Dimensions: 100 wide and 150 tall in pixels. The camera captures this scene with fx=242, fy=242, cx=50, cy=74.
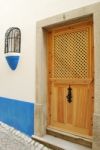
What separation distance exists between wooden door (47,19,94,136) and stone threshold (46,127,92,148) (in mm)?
97

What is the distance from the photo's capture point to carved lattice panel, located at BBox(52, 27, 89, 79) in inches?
199

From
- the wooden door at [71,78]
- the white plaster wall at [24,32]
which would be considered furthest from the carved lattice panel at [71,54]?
the white plaster wall at [24,32]

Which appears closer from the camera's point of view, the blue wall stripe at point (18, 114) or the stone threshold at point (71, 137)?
the stone threshold at point (71, 137)

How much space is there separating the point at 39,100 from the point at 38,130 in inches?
27.9

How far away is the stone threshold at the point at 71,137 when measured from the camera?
4913 millimetres

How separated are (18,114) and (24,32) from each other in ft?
7.21

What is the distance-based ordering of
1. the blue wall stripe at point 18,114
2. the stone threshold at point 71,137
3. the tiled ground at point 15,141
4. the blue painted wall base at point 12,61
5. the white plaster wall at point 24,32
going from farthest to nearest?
the blue painted wall base at point 12,61 → the blue wall stripe at point 18,114 → the white plaster wall at point 24,32 → the tiled ground at point 15,141 → the stone threshold at point 71,137

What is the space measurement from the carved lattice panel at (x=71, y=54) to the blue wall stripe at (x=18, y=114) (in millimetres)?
1196

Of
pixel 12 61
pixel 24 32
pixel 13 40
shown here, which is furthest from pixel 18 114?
pixel 24 32

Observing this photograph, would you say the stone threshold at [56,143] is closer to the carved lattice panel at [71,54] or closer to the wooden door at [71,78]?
the wooden door at [71,78]

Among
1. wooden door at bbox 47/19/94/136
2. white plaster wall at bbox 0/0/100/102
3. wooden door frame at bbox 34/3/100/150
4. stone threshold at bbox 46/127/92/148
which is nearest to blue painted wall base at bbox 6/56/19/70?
white plaster wall at bbox 0/0/100/102

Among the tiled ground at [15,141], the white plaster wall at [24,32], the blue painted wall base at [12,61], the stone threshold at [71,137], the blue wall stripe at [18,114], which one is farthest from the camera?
the blue painted wall base at [12,61]

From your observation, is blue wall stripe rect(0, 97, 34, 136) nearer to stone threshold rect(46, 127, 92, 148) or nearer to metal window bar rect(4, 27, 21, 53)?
stone threshold rect(46, 127, 92, 148)

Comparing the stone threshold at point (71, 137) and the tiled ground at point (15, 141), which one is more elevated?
the stone threshold at point (71, 137)
